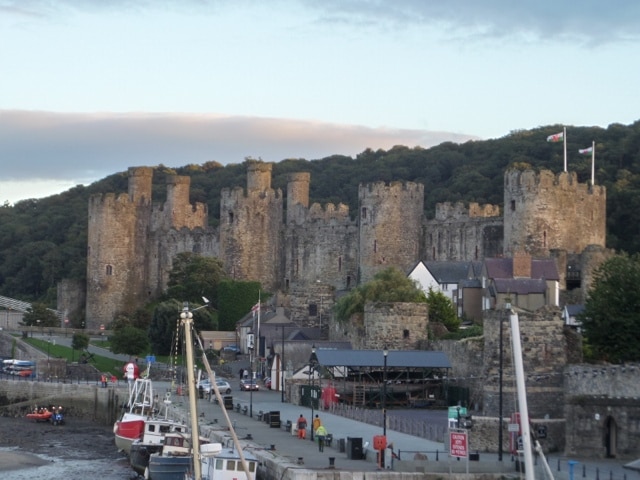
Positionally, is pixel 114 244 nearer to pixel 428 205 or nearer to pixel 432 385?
A: pixel 428 205

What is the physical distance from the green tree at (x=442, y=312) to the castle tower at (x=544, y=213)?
4367 mm

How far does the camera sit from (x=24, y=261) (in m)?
112

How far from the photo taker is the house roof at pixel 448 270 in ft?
211

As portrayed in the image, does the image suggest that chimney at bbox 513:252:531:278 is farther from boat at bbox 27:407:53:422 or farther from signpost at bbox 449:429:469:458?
signpost at bbox 449:429:469:458

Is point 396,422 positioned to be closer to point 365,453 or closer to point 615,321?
point 615,321

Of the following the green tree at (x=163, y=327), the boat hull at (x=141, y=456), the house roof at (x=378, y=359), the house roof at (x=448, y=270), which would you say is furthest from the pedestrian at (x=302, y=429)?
the green tree at (x=163, y=327)

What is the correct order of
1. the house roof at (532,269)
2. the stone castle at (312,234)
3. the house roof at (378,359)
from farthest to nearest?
1. the stone castle at (312,234)
2. the house roof at (532,269)
3. the house roof at (378,359)

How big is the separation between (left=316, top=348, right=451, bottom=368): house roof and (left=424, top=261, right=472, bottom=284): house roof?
1960 cm

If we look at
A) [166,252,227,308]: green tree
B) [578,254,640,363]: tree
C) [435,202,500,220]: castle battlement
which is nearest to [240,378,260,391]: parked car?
[578,254,640,363]: tree

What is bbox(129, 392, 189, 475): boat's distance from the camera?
37.0 meters

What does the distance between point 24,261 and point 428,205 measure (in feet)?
109

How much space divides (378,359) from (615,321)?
7.93 m

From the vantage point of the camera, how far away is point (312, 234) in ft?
250

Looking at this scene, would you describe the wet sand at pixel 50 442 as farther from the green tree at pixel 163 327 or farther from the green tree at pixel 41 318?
the green tree at pixel 41 318
